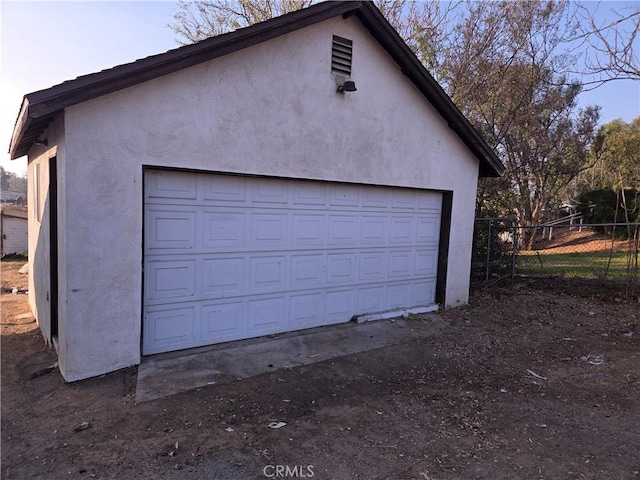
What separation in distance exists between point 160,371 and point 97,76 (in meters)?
3.34

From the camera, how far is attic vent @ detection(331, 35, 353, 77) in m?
6.55

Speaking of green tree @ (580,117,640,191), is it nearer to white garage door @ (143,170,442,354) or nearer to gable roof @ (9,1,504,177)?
gable roof @ (9,1,504,177)

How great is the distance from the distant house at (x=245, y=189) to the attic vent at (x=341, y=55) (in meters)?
0.03

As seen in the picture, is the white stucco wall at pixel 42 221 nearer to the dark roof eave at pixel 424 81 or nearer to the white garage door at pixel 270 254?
the white garage door at pixel 270 254

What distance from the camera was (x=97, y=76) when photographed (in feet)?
14.5

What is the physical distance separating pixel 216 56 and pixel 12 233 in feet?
58.6

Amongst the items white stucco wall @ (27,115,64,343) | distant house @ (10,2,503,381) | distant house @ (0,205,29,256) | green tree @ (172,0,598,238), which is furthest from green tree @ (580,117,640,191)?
distant house @ (0,205,29,256)

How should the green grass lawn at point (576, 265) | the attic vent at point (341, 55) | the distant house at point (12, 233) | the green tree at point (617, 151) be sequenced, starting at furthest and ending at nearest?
the green tree at point (617, 151)
the distant house at point (12, 233)
the green grass lawn at point (576, 265)
the attic vent at point (341, 55)

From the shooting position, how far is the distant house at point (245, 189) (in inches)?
185

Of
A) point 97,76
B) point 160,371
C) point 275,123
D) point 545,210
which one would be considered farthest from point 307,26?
point 545,210

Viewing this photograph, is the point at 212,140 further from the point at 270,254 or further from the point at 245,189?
the point at 270,254

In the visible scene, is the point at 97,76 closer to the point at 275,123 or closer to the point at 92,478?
the point at 275,123

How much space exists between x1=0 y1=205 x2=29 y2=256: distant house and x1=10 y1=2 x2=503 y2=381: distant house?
1296cm

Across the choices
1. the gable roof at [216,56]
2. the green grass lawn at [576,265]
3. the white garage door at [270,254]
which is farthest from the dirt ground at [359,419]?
the green grass lawn at [576,265]
